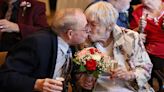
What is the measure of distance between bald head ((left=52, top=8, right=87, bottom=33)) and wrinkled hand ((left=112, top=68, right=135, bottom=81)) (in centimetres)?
Answer: 40

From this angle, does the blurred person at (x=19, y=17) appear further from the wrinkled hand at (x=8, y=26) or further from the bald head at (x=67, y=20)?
the bald head at (x=67, y=20)

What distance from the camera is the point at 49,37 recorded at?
196cm

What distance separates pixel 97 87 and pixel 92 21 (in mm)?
443

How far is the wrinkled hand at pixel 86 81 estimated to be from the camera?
6.61ft

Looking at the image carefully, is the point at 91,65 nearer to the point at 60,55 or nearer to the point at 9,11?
the point at 60,55

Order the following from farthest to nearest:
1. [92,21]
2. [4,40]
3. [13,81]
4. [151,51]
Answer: [151,51] < [4,40] < [92,21] < [13,81]

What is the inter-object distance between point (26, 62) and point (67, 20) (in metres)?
0.33

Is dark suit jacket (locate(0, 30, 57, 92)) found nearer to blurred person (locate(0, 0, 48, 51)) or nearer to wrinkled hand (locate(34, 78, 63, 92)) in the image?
wrinkled hand (locate(34, 78, 63, 92))

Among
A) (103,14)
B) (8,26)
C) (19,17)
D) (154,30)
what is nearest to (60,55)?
(103,14)

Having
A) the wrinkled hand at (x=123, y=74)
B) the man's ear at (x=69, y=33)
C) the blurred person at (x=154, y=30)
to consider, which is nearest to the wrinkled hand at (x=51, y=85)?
the man's ear at (x=69, y=33)

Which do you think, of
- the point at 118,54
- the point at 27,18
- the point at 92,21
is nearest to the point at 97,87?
the point at 118,54

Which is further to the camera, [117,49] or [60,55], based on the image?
[117,49]

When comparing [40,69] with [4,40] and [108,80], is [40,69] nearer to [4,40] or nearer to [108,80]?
[108,80]

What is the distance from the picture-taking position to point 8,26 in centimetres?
251
